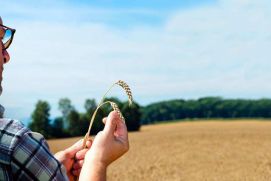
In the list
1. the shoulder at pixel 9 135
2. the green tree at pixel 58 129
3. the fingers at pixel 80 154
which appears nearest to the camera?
the shoulder at pixel 9 135

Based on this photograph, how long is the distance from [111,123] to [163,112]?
4240 inches

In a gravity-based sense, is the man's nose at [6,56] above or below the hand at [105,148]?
above

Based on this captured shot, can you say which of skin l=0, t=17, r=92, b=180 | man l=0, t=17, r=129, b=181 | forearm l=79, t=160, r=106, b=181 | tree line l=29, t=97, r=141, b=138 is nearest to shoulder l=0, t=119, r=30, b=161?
man l=0, t=17, r=129, b=181

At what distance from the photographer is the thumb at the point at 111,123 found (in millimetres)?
1771

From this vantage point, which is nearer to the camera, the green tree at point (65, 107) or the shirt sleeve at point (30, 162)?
the shirt sleeve at point (30, 162)

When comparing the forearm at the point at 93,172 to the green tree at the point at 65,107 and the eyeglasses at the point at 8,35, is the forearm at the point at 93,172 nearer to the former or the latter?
the eyeglasses at the point at 8,35

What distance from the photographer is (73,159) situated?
80.0 inches

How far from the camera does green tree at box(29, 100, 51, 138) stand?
8153 cm

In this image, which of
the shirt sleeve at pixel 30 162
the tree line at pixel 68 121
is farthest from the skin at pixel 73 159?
the tree line at pixel 68 121

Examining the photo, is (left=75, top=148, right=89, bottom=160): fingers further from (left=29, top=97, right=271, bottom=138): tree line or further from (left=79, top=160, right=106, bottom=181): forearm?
(left=29, top=97, right=271, bottom=138): tree line

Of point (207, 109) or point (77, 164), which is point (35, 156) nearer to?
point (77, 164)

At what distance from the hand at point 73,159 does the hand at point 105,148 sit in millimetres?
174

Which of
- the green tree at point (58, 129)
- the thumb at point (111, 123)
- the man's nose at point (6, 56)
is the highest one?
the man's nose at point (6, 56)

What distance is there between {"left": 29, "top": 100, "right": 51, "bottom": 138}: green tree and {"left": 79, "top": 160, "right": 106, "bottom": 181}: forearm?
78.8 m
